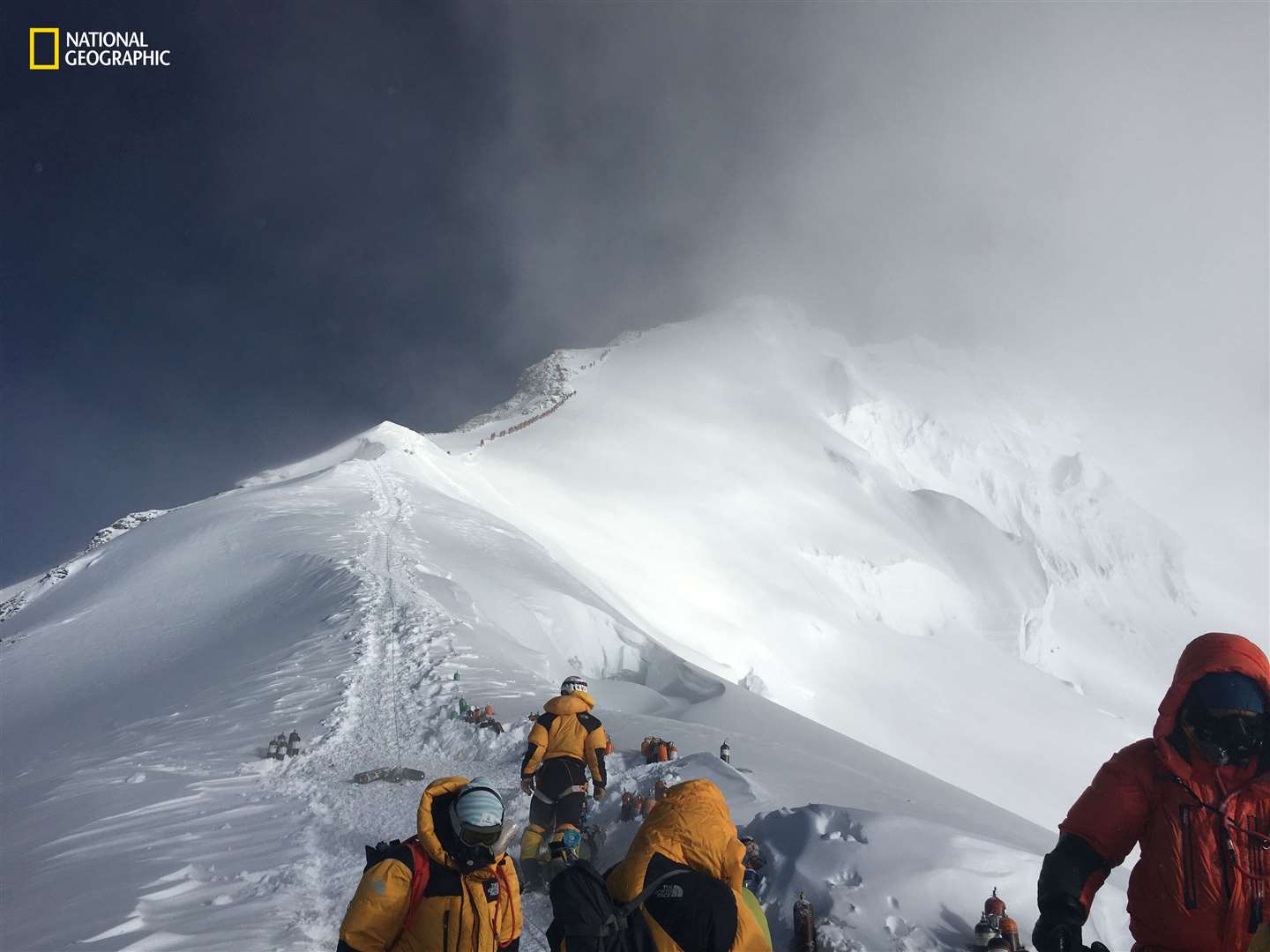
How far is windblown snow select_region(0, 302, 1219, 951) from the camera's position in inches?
214

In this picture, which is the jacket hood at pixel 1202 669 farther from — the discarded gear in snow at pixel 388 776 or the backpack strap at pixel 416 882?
the discarded gear in snow at pixel 388 776

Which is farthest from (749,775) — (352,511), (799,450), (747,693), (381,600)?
(799,450)

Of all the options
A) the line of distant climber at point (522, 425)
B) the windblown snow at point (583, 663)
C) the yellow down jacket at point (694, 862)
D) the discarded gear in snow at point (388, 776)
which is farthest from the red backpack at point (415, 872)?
the line of distant climber at point (522, 425)

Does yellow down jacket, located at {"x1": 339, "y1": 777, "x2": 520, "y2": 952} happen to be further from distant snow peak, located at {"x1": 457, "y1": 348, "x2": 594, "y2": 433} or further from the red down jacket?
distant snow peak, located at {"x1": 457, "y1": 348, "x2": 594, "y2": 433}

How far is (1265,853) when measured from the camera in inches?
110

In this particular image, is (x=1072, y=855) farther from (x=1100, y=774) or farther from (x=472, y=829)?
(x=472, y=829)

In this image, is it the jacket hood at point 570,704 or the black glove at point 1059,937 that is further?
the jacket hood at point 570,704

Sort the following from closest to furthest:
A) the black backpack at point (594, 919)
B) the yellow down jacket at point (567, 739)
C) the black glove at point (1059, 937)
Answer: the black backpack at point (594, 919) < the black glove at point (1059, 937) < the yellow down jacket at point (567, 739)

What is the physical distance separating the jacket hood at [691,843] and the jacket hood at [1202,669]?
1.84 meters

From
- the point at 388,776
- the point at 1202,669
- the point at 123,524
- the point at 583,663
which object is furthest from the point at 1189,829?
the point at 123,524

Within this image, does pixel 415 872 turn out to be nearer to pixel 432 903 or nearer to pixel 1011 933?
pixel 432 903

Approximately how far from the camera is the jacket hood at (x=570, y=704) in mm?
6133

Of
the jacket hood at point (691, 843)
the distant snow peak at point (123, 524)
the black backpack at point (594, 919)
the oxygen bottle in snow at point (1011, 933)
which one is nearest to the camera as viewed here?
the black backpack at point (594, 919)

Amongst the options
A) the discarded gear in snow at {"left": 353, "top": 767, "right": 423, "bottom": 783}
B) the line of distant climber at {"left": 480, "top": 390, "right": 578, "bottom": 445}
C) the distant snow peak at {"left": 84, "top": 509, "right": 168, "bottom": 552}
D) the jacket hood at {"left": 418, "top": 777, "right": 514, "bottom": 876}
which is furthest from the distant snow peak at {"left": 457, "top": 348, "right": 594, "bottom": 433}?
the jacket hood at {"left": 418, "top": 777, "right": 514, "bottom": 876}
